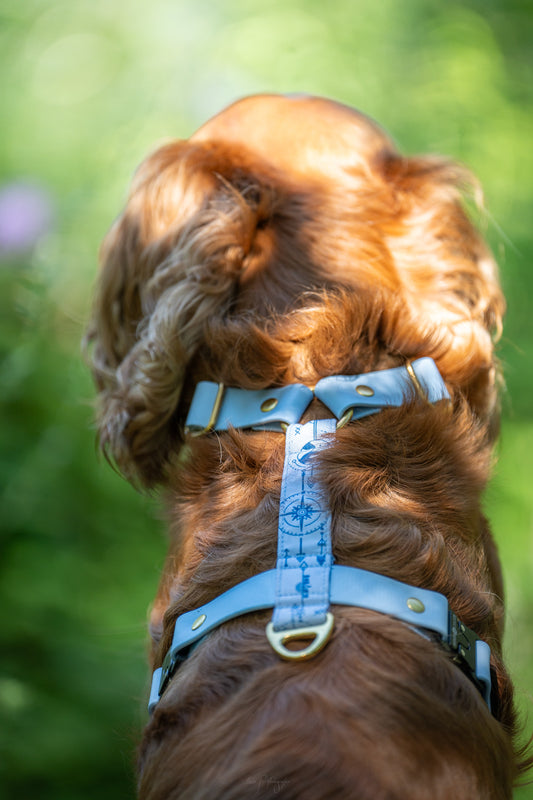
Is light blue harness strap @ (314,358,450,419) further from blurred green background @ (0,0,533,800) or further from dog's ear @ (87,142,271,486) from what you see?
blurred green background @ (0,0,533,800)

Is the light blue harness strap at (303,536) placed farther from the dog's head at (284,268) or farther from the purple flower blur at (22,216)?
the purple flower blur at (22,216)

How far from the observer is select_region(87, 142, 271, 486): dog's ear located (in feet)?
6.44

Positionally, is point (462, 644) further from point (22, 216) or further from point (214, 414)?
point (22, 216)

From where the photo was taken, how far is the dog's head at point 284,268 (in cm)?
184

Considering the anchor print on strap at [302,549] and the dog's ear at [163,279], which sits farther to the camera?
the dog's ear at [163,279]

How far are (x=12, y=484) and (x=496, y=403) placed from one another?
1.68 meters

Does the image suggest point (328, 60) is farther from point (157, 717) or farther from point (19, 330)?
point (157, 717)

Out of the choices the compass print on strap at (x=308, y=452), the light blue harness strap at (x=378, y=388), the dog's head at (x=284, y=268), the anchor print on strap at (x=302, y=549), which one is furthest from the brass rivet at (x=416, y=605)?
the dog's head at (x=284, y=268)

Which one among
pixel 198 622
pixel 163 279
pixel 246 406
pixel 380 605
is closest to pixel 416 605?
pixel 380 605

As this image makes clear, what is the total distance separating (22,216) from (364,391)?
199cm

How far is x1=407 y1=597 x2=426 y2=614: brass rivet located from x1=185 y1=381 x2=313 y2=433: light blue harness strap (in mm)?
453

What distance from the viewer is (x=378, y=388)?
5.67 feet

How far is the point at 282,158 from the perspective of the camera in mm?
2066

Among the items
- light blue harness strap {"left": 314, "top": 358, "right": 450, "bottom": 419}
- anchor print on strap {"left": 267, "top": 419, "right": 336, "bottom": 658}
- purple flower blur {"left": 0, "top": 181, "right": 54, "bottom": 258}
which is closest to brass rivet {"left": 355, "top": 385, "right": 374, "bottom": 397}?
light blue harness strap {"left": 314, "top": 358, "right": 450, "bottom": 419}
